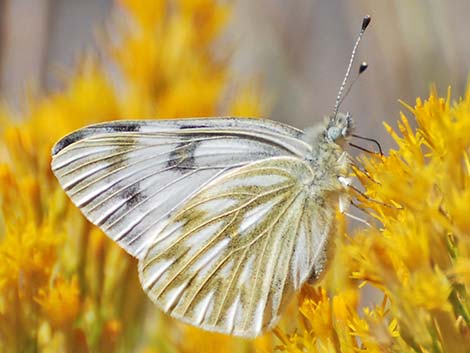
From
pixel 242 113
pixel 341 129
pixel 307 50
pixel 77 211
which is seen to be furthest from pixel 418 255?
pixel 307 50

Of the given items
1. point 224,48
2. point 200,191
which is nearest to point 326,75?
A: point 224,48

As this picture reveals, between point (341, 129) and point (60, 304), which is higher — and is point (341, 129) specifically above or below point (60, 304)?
above

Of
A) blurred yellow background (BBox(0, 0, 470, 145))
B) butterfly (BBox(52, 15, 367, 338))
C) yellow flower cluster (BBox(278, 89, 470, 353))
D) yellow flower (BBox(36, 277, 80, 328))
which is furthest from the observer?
blurred yellow background (BBox(0, 0, 470, 145))

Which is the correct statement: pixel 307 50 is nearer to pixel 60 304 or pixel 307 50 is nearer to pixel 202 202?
pixel 202 202

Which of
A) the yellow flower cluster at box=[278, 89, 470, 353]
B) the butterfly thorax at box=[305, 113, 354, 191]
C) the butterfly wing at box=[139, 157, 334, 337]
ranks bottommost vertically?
the yellow flower cluster at box=[278, 89, 470, 353]

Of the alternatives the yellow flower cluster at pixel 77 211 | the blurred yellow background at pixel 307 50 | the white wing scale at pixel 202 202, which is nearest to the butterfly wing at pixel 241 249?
the white wing scale at pixel 202 202

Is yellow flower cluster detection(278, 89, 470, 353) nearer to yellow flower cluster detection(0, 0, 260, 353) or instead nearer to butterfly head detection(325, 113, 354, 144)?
butterfly head detection(325, 113, 354, 144)

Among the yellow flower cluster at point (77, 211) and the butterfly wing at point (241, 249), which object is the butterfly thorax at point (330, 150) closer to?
the butterfly wing at point (241, 249)

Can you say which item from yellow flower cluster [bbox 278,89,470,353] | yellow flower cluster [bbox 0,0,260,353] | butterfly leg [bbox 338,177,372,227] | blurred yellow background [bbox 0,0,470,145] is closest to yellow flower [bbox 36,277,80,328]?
yellow flower cluster [bbox 0,0,260,353]
